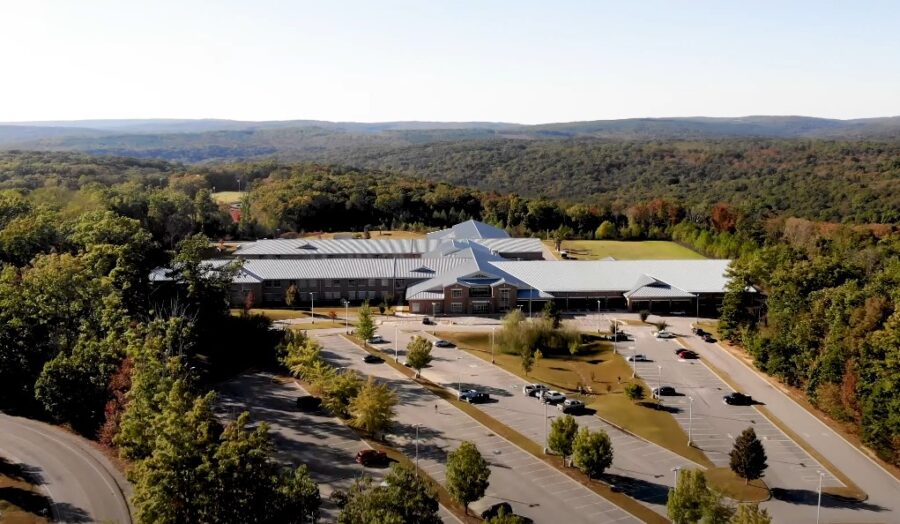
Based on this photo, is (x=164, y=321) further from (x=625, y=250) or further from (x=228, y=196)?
(x=228, y=196)

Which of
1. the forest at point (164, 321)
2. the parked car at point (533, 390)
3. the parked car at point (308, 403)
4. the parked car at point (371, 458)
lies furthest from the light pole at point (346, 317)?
the parked car at point (371, 458)

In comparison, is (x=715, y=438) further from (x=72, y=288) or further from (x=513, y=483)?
(x=72, y=288)

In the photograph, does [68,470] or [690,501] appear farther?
[68,470]

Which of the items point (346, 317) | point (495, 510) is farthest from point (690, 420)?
point (346, 317)

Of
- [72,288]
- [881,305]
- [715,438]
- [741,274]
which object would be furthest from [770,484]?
[72,288]

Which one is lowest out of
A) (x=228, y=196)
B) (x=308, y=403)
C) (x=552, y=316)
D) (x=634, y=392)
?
(x=308, y=403)

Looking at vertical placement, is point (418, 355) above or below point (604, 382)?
above

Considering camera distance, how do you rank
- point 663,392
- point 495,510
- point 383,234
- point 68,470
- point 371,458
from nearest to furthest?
1. point 495,510
2. point 68,470
3. point 371,458
4. point 663,392
5. point 383,234
